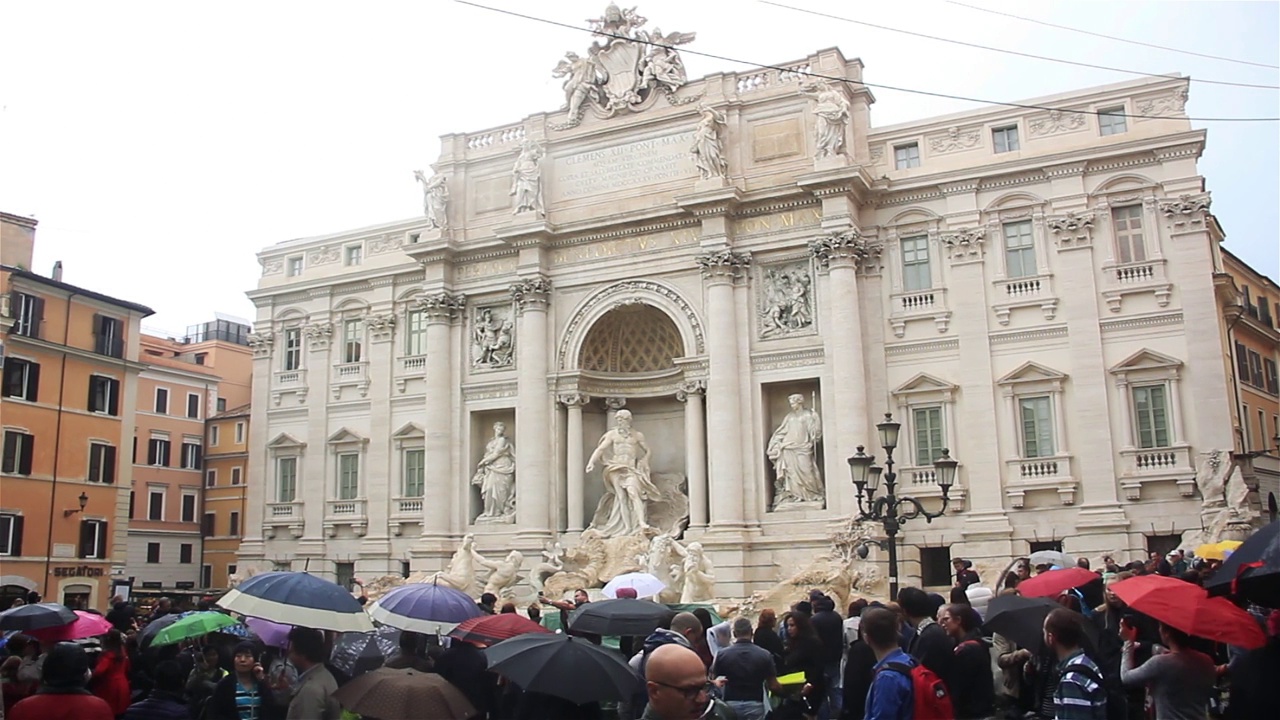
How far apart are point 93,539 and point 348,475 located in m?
8.70

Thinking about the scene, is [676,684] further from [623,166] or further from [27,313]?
[27,313]

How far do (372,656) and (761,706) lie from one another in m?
4.26

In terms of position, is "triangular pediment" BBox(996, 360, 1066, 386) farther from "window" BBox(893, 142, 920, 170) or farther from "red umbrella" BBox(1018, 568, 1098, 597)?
"red umbrella" BBox(1018, 568, 1098, 597)

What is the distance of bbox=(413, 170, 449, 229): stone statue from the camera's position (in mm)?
32875

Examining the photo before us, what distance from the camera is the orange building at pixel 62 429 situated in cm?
3322

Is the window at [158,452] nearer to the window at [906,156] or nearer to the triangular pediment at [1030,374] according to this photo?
the window at [906,156]

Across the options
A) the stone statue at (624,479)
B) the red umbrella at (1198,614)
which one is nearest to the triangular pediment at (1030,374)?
the stone statue at (624,479)

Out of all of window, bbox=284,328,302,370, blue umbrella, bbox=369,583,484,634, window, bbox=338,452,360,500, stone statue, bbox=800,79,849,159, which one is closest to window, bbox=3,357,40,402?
window, bbox=284,328,302,370

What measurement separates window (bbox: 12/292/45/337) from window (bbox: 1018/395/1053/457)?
2881 cm

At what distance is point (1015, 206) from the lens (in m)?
27.1

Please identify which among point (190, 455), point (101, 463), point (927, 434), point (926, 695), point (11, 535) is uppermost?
point (190, 455)

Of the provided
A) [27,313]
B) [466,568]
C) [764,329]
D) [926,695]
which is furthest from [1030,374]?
[27,313]

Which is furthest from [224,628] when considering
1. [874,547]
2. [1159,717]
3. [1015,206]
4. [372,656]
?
[1015,206]

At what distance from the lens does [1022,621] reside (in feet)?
29.5
